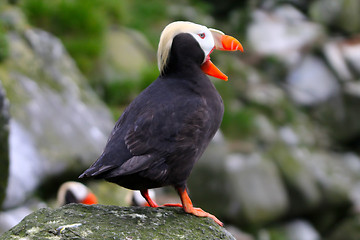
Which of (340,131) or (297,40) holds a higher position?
(297,40)

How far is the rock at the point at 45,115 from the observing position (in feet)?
19.1

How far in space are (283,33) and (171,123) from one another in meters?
11.6

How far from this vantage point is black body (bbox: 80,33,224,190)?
2684 millimetres

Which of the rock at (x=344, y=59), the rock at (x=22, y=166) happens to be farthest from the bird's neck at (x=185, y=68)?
the rock at (x=344, y=59)

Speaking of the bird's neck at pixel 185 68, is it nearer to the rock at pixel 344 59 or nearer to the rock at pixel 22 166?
the rock at pixel 22 166

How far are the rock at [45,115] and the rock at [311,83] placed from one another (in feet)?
21.4

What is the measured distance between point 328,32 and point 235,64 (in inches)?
121

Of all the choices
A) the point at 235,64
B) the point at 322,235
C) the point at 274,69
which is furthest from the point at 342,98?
the point at 322,235

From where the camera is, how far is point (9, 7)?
26.5ft

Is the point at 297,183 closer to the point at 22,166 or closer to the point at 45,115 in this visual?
the point at 45,115

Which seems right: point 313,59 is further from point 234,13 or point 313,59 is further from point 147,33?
point 147,33

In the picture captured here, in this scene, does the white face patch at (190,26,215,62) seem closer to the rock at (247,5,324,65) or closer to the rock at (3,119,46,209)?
the rock at (3,119,46,209)

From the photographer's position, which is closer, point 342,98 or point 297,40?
point 342,98

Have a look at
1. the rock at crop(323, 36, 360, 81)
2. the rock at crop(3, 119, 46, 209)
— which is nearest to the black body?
the rock at crop(3, 119, 46, 209)
